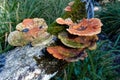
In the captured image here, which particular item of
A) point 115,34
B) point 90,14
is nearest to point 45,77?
point 90,14

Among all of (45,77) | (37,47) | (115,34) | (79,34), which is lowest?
(115,34)

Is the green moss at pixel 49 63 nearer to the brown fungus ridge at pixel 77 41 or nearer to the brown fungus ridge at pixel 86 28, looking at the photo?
the brown fungus ridge at pixel 77 41

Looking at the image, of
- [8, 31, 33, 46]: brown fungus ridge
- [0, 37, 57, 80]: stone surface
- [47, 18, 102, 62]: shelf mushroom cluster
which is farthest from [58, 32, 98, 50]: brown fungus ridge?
[8, 31, 33, 46]: brown fungus ridge

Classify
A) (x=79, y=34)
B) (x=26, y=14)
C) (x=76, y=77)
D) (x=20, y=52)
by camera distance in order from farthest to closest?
(x=26, y=14), (x=76, y=77), (x=20, y=52), (x=79, y=34)

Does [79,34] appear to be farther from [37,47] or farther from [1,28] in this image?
[1,28]

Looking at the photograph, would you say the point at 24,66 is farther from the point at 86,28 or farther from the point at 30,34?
the point at 86,28

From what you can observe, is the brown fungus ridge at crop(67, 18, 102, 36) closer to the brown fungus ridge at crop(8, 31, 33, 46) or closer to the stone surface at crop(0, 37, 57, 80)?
the stone surface at crop(0, 37, 57, 80)

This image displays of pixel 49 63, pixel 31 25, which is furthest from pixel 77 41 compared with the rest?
pixel 31 25
